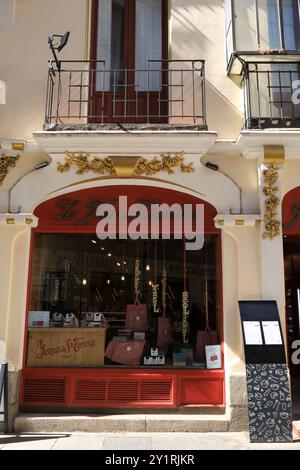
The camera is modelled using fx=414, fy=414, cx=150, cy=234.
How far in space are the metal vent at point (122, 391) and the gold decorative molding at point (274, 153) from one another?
396 centimetres

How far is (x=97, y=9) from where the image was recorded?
7.38m

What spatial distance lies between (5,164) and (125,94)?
2208 millimetres

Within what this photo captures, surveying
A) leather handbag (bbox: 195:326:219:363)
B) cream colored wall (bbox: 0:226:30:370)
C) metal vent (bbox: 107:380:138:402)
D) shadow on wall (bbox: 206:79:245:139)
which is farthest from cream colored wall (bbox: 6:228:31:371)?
shadow on wall (bbox: 206:79:245:139)

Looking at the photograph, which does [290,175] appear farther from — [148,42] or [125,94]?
[148,42]

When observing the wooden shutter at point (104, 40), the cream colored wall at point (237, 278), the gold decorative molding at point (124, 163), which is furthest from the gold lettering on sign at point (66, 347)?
the wooden shutter at point (104, 40)

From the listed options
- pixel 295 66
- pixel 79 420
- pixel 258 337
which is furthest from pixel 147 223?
pixel 295 66

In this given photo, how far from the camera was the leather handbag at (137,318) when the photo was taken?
6918 mm

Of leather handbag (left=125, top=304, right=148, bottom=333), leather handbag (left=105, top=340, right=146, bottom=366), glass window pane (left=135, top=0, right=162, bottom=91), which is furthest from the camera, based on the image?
glass window pane (left=135, top=0, right=162, bottom=91)

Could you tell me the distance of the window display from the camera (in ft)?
21.8

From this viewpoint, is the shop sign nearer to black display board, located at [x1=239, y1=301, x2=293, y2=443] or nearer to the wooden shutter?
black display board, located at [x1=239, y1=301, x2=293, y2=443]

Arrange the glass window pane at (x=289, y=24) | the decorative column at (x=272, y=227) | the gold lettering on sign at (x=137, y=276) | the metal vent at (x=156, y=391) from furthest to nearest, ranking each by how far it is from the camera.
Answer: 1. the gold lettering on sign at (x=137, y=276)
2. the glass window pane at (x=289, y=24)
3. the metal vent at (x=156, y=391)
4. the decorative column at (x=272, y=227)

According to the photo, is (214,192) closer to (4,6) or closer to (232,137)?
(232,137)

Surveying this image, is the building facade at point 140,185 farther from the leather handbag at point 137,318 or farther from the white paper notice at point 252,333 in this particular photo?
the white paper notice at point 252,333

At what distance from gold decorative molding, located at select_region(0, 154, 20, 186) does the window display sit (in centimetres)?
112
